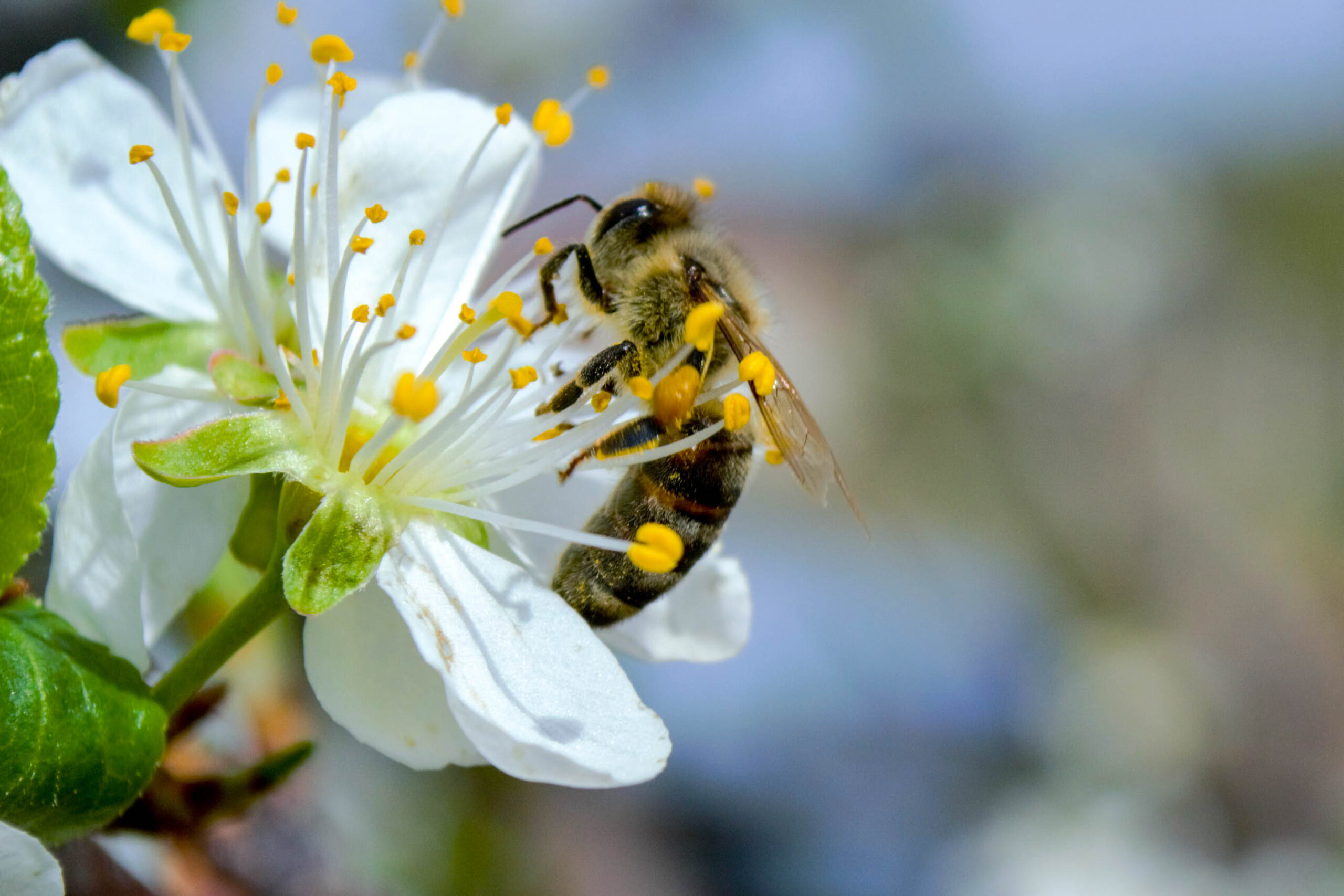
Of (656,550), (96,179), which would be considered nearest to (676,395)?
(656,550)

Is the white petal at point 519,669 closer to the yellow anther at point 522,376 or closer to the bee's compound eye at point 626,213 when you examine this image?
the yellow anther at point 522,376

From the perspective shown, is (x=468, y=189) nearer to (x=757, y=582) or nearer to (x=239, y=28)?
(x=239, y=28)

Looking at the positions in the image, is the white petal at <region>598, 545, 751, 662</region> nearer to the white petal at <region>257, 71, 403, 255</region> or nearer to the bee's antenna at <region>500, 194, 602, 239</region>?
the bee's antenna at <region>500, 194, 602, 239</region>

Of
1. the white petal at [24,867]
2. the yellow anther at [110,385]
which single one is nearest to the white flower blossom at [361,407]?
A: the yellow anther at [110,385]

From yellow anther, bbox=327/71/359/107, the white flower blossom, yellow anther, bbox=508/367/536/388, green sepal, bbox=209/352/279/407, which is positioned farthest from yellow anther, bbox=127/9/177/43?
yellow anther, bbox=508/367/536/388

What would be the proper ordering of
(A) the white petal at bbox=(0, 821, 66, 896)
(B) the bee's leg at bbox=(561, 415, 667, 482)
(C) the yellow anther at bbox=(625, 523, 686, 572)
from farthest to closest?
(B) the bee's leg at bbox=(561, 415, 667, 482) → (C) the yellow anther at bbox=(625, 523, 686, 572) → (A) the white petal at bbox=(0, 821, 66, 896)

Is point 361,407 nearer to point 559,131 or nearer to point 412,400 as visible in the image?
point 412,400
